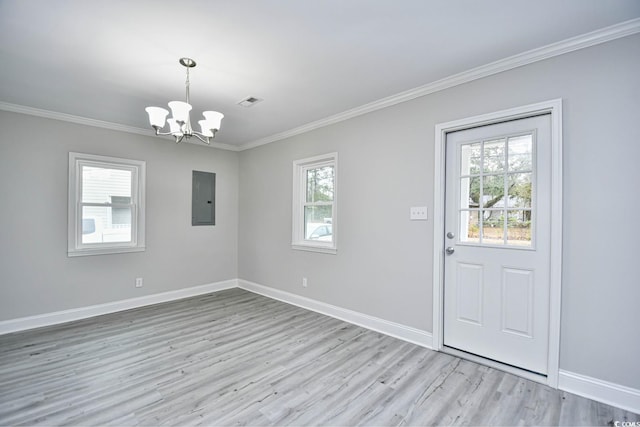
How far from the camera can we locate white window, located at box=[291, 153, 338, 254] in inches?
154

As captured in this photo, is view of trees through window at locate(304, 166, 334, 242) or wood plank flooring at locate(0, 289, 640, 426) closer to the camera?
wood plank flooring at locate(0, 289, 640, 426)

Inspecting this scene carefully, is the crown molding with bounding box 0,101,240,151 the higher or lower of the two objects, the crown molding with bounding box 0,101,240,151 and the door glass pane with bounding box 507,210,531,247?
the higher

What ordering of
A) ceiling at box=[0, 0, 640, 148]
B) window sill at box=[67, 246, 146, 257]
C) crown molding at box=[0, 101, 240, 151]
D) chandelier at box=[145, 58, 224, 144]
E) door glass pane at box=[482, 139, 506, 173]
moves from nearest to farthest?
ceiling at box=[0, 0, 640, 148] < chandelier at box=[145, 58, 224, 144] < door glass pane at box=[482, 139, 506, 173] < crown molding at box=[0, 101, 240, 151] < window sill at box=[67, 246, 146, 257]

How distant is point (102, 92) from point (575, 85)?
4116mm

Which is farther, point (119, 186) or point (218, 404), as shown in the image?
point (119, 186)

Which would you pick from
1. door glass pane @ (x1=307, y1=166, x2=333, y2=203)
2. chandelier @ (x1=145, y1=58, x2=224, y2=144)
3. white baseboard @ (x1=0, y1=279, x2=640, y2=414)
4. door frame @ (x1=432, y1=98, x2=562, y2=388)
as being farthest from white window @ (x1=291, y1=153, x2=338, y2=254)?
chandelier @ (x1=145, y1=58, x2=224, y2=144)

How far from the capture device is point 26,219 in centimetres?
343

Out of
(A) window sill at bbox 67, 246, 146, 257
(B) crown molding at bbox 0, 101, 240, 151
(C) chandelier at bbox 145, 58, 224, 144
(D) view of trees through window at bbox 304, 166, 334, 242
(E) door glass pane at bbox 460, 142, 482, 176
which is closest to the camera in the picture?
(C) chandelier at bbox 145, 58, 224, 144

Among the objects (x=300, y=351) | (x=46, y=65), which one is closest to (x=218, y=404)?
(x=300, y=351)

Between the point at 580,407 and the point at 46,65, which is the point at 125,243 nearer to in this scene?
the point at 46,65

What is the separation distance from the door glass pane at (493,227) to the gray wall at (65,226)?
400 cm

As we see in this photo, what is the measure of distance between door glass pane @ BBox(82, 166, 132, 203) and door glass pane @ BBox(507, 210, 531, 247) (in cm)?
457

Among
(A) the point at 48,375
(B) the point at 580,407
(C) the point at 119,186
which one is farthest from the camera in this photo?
(C) the point at 119,186

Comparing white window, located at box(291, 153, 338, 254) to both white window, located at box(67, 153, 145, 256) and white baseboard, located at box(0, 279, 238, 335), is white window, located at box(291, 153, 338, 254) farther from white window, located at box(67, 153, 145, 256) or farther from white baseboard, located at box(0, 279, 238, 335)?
white window, located at box(67, 153, 145, 256)
